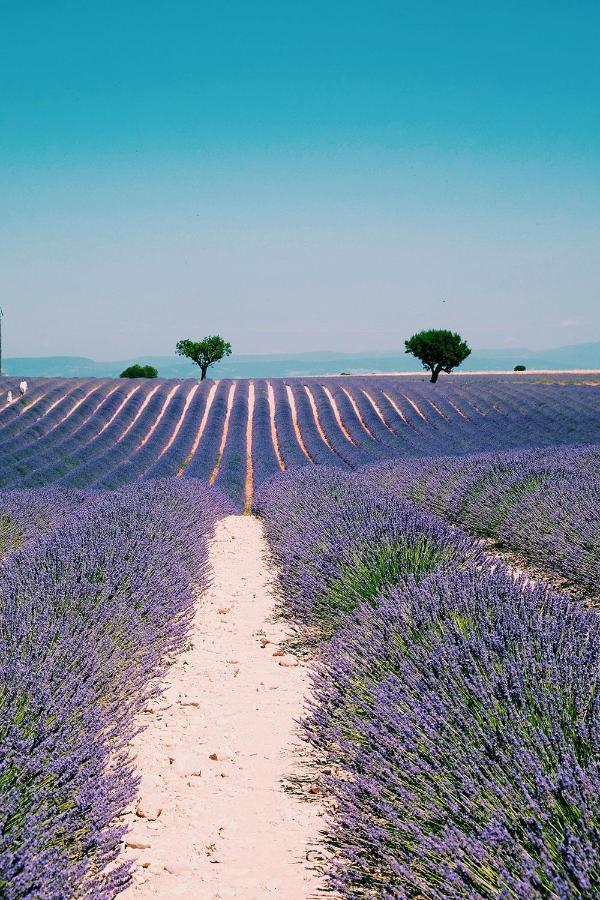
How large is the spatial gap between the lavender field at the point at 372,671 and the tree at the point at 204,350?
28692 mm

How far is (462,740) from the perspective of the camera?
6.55 ft

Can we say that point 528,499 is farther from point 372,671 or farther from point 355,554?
point 372,671

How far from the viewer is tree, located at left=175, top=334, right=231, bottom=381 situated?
3622 cm

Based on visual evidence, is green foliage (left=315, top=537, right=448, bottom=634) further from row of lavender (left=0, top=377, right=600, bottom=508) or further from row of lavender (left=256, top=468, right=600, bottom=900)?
row of lavender (left=0, top=377, right=600, bottom=508)

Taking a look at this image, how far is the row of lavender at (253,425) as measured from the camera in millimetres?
13992

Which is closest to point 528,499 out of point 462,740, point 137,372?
point 462,740

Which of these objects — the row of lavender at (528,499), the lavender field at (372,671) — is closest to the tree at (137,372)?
the row of lavender at (528,499)

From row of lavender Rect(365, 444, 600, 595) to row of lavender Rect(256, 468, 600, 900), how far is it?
1983mm

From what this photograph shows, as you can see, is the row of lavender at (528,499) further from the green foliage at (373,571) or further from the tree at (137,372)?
the tree at (137,372)

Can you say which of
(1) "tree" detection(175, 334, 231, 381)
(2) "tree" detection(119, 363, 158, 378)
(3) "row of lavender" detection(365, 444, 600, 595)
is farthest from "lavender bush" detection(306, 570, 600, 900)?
(2) "tree" detection(119, 363, 158, 378)

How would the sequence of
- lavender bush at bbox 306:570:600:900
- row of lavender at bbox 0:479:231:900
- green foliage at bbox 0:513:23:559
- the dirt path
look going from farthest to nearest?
green foliage at bbox 0:513:23:559 → the dirt path → row of lavender at bbox 0:479:231:900 → lavender bush at bbox 306:570:600:900

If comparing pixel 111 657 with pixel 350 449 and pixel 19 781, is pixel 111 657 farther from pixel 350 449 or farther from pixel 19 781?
pixel 350 449

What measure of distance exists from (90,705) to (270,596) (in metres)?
3.11

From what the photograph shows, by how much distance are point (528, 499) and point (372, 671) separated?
4.44m
